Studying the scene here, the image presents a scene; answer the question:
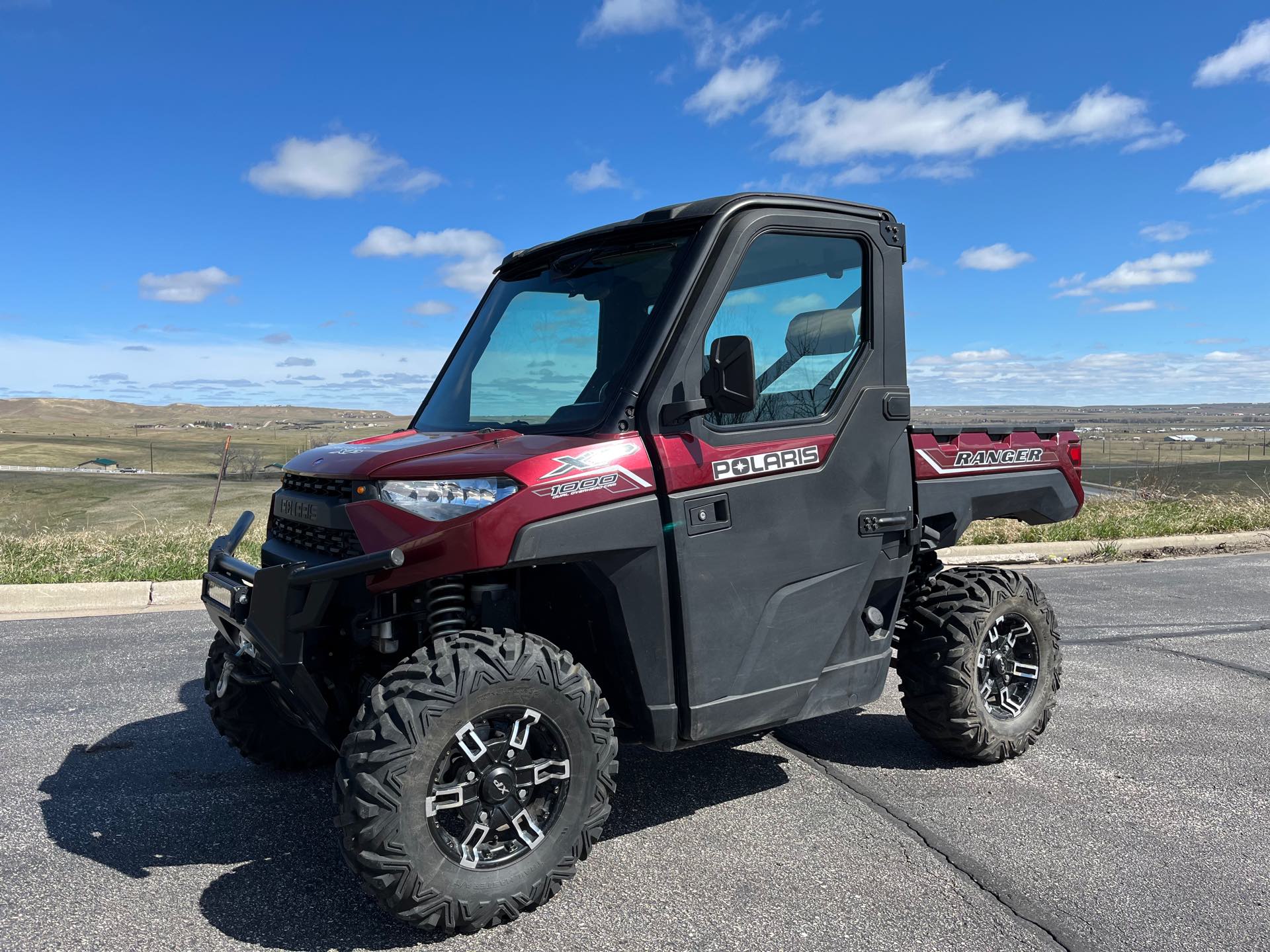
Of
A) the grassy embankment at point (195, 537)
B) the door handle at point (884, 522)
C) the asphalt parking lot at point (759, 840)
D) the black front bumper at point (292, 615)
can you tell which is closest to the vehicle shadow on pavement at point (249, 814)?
the asphalt parking lot at point (759, 840)

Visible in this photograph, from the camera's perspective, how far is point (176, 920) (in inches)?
118

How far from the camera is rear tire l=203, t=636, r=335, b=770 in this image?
163 inches

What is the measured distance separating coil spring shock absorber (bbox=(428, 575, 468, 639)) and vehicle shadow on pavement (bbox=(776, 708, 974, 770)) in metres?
2.22

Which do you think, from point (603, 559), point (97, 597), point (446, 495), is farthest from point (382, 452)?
point (97, 597)

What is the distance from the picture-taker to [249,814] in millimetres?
3852

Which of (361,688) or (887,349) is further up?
(887,349)

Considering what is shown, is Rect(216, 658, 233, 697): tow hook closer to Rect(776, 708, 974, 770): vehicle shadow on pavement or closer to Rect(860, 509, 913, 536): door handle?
Rect(860, 509, 913, 536): door handle

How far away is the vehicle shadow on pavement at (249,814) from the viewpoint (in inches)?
119

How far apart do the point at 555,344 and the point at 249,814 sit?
7.54 feet

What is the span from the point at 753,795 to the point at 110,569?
23.8 ft

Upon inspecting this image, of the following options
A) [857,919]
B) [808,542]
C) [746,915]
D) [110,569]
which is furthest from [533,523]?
[110,569]

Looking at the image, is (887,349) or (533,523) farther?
(887,349)

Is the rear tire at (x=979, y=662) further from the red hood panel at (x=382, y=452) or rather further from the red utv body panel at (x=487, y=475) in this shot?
the red hood panel at (x=382, y=452)

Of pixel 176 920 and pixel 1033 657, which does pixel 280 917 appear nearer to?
pixel 176 920
